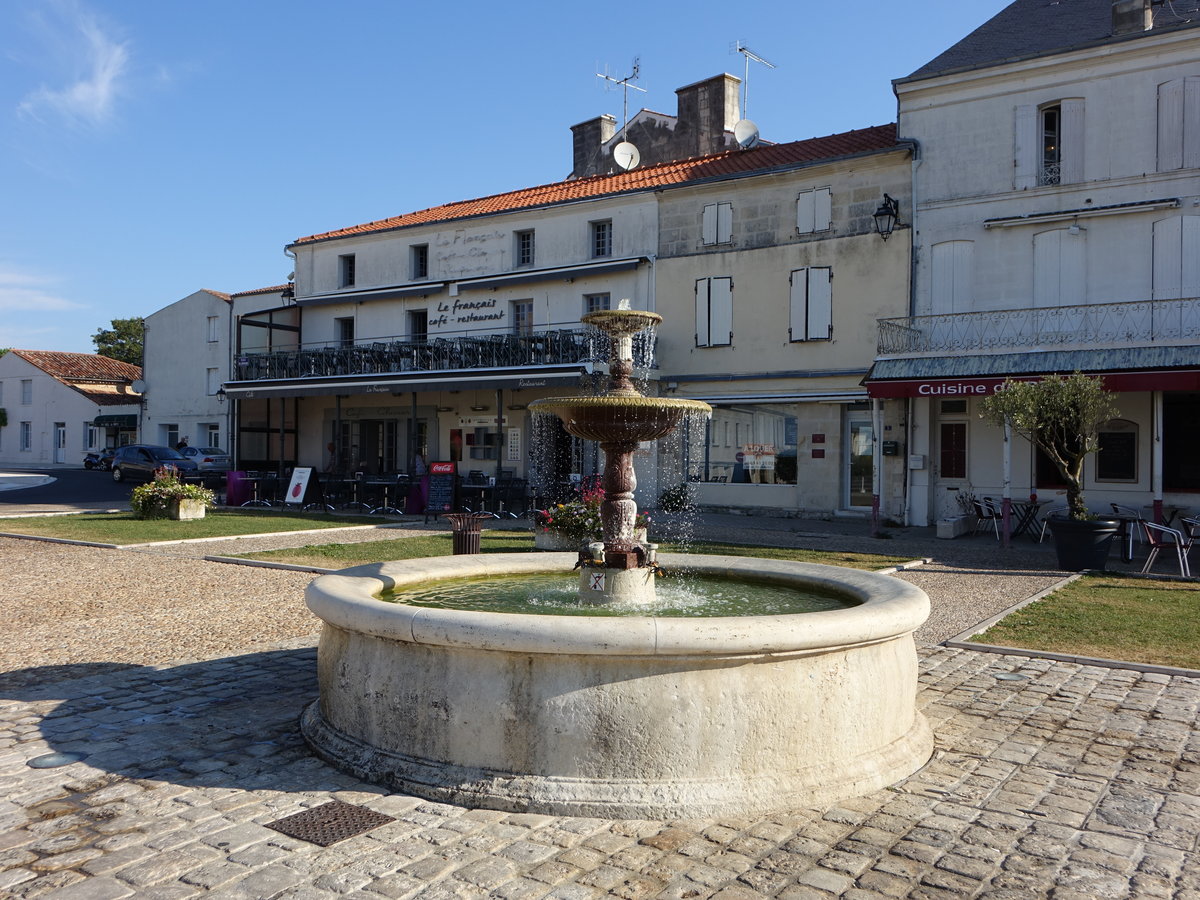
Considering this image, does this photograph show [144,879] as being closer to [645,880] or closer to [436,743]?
[436,743]

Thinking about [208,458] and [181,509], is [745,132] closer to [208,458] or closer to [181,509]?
[181,509]

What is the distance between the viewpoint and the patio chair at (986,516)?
54.7 feet

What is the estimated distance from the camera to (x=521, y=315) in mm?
25219

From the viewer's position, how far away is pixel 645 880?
345 cm

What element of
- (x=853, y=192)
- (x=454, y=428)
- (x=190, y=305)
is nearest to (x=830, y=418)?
(x=853, y=192)

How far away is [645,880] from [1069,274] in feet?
55.7

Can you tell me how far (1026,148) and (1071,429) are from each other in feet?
25.6

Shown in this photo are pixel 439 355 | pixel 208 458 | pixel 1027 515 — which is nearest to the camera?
pixel 1027 515

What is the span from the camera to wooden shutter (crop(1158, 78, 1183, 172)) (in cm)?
1633

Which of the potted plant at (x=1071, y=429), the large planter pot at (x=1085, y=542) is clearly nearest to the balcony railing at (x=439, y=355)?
the potted plant at (x=1071, y=429)

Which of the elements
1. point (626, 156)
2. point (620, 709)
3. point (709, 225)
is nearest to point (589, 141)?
point (626, 156)

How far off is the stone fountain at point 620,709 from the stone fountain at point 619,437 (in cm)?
170

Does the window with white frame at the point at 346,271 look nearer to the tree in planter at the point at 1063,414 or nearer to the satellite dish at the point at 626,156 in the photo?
the satellite dish at the point at 626,156

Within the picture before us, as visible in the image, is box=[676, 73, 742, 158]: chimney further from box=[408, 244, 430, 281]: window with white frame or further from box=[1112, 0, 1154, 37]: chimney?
box=[1112, 0, 1154, 37]: chimney
